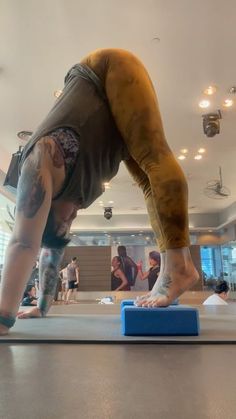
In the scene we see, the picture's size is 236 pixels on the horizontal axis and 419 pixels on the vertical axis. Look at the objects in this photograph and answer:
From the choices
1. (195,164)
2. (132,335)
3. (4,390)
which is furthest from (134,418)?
(195,164)

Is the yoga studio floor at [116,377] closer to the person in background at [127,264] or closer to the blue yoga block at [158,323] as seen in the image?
the blue yoga block at [158,323]

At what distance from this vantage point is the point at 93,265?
1031 cm

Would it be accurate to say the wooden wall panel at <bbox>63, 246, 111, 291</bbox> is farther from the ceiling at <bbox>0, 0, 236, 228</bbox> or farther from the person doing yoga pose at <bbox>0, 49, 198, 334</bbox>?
the person doing yoga pose at <bbox>0, 49, 198, 334</bbox>

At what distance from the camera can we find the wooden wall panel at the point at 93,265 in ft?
33.1

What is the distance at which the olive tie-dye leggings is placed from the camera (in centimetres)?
91

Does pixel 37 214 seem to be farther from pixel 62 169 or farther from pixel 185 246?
pixel 185 246

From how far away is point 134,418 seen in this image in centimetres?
→ 33

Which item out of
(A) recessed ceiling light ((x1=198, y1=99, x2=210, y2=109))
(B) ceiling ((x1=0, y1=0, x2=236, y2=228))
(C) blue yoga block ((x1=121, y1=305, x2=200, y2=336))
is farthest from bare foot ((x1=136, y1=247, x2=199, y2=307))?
(A) recessed ceiling light ((x1=198, y1=99, x2=210, y2=109))

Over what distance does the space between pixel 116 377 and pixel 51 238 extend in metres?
0.74

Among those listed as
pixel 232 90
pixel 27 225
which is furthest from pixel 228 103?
pixel 27 225

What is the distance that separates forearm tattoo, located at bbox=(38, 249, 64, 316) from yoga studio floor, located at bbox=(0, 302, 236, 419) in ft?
1.54

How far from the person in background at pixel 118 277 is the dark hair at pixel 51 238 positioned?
25.9 ft

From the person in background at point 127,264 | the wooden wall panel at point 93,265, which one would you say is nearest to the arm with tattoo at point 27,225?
the person in background at point 127,264

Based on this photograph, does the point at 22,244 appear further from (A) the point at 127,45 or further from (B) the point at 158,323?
(A) the point at 127,45
